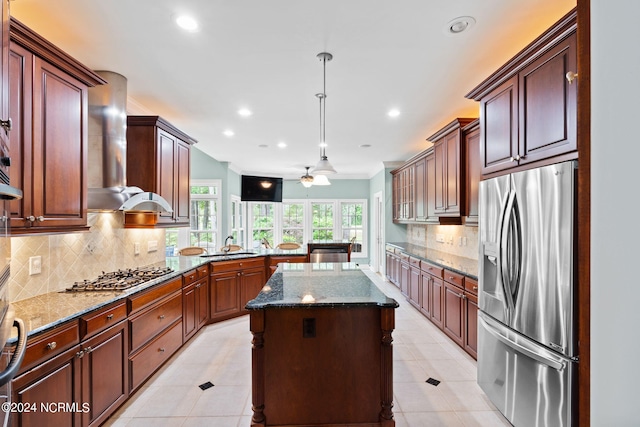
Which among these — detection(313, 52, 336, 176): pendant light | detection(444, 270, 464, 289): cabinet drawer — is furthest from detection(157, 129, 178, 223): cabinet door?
detection(444, 270, 464, 289): cabinet drawer

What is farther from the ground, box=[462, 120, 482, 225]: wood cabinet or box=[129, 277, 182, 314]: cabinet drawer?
box=[462, 120, 482, 225]: wood cabinet

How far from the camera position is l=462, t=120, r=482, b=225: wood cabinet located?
3385 millimetres

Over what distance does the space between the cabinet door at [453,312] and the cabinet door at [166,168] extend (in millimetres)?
3374

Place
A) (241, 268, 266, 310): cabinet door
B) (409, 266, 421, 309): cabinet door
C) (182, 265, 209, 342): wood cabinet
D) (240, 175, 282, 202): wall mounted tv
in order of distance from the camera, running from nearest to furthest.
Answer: (182, 265, 209, 342): wood cabinet, (241, 268, 266, 310): cabinet door, (409, 266, 421, 309): cabinet door, (240, 175, 282, 202): wall mounted tv

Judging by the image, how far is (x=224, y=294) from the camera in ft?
13.6

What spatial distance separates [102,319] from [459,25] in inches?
123

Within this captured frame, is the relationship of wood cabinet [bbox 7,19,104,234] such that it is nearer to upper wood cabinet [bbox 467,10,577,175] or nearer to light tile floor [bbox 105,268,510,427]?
light tile floor [bbox 105,268,510,427]

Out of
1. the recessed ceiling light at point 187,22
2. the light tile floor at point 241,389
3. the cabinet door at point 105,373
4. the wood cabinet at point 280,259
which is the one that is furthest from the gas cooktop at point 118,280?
the recessed ceiling light at point 187,22

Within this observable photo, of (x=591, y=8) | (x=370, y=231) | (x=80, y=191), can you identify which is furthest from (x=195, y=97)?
(x=370, y=231)

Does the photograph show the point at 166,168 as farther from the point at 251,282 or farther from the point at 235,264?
the point at 251,282

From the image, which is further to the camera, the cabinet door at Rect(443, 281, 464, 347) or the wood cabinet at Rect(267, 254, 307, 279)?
the wood cabinet at Rect(267, 254, 307, 279)

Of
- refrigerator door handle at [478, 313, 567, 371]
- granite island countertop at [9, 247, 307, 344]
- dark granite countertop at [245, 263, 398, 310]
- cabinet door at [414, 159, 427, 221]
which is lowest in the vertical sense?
refrigerator door handle at [478, 313, 567, 371]

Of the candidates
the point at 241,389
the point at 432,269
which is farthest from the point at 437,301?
the point at 241,389

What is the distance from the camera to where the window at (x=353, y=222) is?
8891 mm
